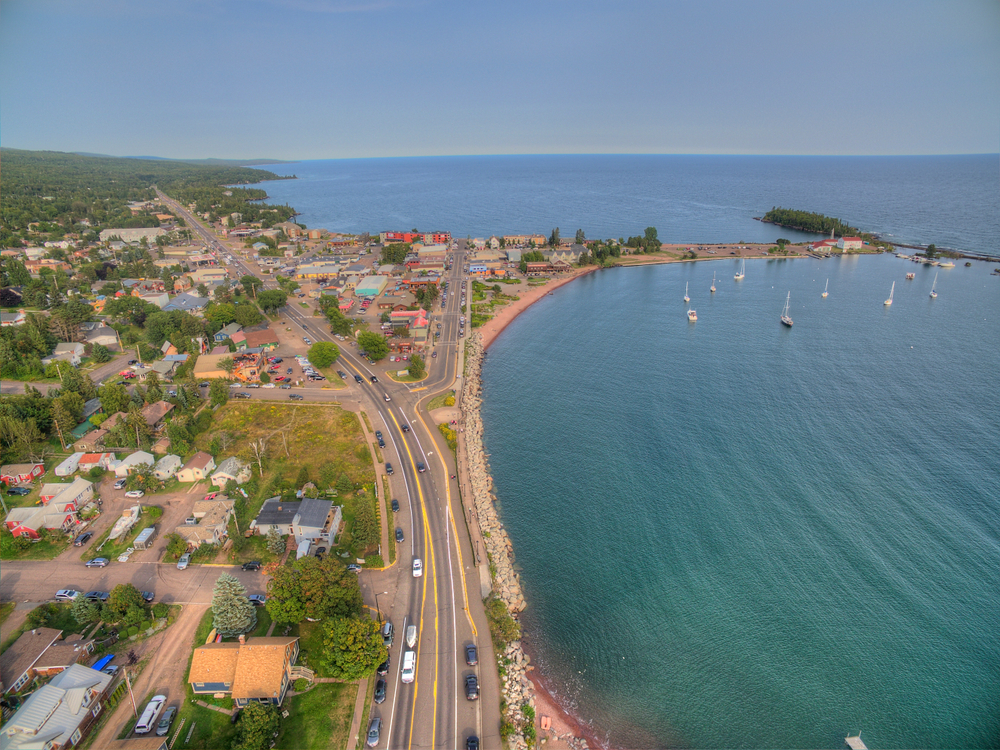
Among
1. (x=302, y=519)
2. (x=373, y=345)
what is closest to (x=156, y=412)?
(x=373, y=345)

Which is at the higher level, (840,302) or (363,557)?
(840,302)

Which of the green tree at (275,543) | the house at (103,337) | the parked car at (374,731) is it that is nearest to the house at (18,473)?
the green tree at (275,543)

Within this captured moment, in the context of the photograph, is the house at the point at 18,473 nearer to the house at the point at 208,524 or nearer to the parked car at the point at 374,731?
the house at the point at 208,524

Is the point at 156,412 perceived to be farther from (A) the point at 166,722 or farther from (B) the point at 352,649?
(B) the point at 352,649

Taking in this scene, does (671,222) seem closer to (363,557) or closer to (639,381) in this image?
(639,381)

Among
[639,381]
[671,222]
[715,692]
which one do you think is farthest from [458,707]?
[671,222]

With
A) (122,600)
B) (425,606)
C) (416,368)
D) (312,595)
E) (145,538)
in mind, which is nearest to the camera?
(312,595)
